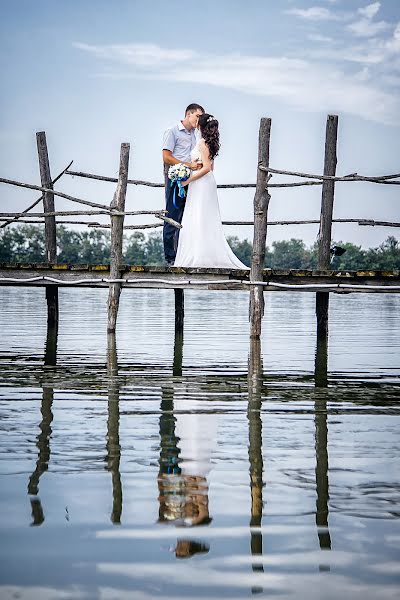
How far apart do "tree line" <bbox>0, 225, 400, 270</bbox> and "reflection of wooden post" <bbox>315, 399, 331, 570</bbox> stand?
116 ft

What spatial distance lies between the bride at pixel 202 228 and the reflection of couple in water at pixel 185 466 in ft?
19.8

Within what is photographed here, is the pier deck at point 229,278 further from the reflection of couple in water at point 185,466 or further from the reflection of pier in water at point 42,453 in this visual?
the reflection of couple in water at point 185,466

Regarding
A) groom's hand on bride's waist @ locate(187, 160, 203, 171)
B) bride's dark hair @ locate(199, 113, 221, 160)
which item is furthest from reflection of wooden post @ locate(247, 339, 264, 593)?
groom's hand on bride's waist @ locate(187, 160, 203, 171)

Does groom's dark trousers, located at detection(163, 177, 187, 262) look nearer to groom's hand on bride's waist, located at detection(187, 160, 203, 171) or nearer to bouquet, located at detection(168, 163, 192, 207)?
bouquet, located at detection(168, 163, 192, 207)

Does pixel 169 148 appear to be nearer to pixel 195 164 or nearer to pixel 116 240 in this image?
pixel 195 164

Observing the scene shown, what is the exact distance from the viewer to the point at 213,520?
3812 mm

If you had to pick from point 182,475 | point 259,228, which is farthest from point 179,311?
point 182,475

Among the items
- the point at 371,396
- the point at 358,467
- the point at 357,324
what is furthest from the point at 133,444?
the point at 357,324

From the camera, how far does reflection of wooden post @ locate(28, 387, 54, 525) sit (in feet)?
12.9

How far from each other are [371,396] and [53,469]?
3618 mm

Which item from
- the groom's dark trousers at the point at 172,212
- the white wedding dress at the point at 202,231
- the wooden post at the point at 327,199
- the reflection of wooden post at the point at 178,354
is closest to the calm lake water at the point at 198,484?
the reflection of wooden post at the point at 178,354

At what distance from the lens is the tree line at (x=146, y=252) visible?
48.7 m

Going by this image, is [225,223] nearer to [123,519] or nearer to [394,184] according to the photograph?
[394,184]

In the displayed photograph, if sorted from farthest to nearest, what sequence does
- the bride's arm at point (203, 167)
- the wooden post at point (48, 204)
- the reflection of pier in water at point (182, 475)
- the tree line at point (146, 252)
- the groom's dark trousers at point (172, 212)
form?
the tree line at point (146, 252) < the wooden post at point (48, 204) < the groom's dark trousers at point (172, 212) < the bride's arm at point (203, 167) < the reflection of pier in water at point (182, 475)
